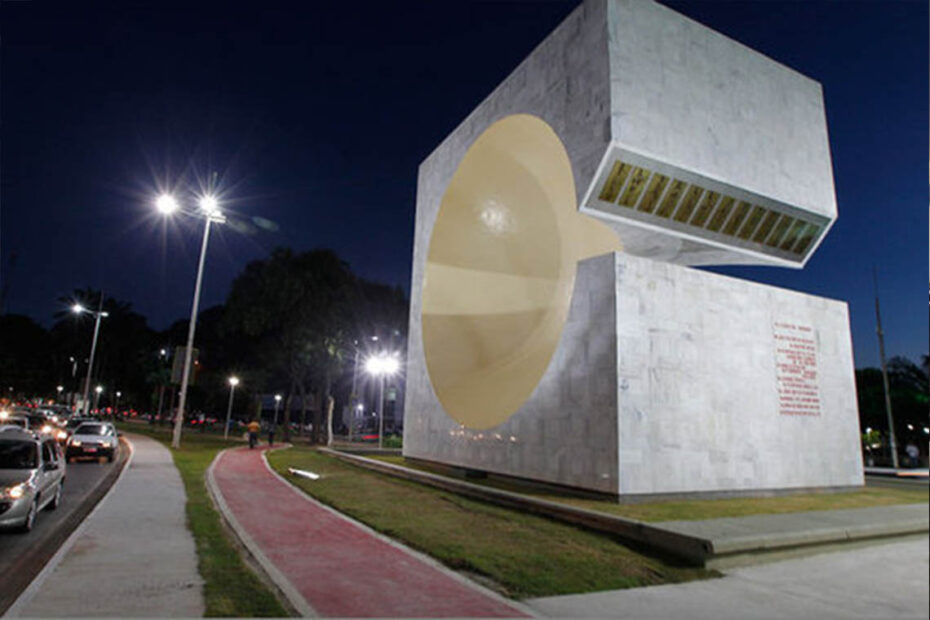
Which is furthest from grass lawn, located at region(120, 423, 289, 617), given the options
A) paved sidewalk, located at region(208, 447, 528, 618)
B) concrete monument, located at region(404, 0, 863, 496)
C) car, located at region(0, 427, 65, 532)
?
concrete monument, located at region(404, 0, 863, 496)

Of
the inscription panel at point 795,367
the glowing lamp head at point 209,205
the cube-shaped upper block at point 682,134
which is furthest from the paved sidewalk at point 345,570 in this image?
the glowing lamp head at point 209,205

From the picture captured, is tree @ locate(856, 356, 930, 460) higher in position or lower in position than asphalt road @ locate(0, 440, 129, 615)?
higher

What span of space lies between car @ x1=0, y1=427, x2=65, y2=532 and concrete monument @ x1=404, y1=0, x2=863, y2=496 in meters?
11.0

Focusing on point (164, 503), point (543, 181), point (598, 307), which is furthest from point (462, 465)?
point (543, 181)

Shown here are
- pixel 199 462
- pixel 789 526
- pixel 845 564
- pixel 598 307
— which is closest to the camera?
pixel 845 564

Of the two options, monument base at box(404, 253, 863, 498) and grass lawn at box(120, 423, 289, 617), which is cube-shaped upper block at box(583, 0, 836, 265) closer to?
monument base at box(404, 253, 863, 498)

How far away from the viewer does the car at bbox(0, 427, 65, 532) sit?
844cm

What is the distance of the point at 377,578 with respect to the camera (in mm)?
6629

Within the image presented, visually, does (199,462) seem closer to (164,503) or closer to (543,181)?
(164,503)

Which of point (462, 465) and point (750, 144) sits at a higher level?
point (750, 144)

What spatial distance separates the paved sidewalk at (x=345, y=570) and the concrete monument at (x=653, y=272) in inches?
239

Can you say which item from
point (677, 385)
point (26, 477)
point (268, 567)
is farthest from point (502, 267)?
point (26, 477)

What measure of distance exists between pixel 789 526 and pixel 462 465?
15782 millimetres

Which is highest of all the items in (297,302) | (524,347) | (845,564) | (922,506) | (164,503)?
(297,302)
